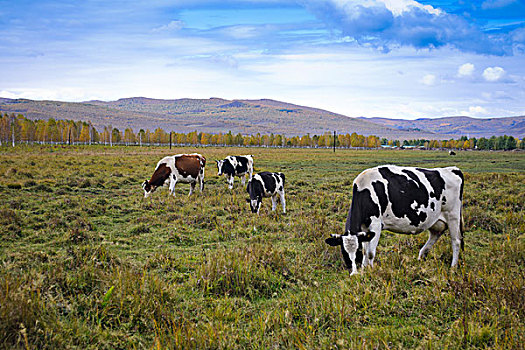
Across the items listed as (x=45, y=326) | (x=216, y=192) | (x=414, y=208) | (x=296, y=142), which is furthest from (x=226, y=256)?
(x=296, y=142)

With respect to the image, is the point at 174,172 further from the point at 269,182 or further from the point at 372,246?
the point at 372,246

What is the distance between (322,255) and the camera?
808cm

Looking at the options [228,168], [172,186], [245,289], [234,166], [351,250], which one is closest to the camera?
[245,289]

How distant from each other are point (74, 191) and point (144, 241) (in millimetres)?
11139

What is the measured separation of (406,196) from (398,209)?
38 centimetres

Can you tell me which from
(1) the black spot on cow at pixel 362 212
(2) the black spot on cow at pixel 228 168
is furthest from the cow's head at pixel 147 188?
(1) the black spot on cow at pixel 362 212

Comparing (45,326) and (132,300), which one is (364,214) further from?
(45,326)

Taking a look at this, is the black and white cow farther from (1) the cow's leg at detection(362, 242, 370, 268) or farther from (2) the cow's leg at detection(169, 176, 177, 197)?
(1) the cow's leg at detection(362, 242, 370, 268)

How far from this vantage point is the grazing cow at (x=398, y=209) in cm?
697

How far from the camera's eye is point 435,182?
26.1 ft

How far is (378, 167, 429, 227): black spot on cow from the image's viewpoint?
7.45m

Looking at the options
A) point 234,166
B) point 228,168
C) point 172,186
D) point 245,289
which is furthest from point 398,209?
point 234,166

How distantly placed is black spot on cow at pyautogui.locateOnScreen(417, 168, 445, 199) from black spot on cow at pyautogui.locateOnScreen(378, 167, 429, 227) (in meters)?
0.29

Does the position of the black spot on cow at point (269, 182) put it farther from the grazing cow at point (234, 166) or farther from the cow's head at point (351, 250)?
the grazing cow at point (234, 166)
